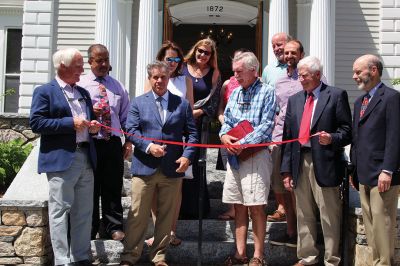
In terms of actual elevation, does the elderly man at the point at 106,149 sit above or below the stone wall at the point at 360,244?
above

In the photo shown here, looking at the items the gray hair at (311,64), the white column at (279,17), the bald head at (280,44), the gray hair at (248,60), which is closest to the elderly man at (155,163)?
the gray hair at (248,60)

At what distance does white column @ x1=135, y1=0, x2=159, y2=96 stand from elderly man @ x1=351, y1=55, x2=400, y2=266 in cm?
777

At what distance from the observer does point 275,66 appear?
634 centimetres

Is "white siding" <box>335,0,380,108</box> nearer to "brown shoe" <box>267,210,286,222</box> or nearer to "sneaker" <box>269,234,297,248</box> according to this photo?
"brown shoe" <box>267,210,286,222</box>

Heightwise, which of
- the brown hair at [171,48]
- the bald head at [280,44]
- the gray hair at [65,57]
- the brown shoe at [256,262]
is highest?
the bald head at [280,44]

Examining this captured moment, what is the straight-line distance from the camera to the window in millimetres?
15305

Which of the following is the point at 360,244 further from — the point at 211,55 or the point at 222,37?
the point at 222,37

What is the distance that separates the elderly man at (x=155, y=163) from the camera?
5215 millimetres

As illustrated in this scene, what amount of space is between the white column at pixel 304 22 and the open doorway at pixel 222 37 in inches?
106

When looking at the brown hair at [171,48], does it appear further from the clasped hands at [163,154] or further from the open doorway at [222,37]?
the open doorway at [222,37]

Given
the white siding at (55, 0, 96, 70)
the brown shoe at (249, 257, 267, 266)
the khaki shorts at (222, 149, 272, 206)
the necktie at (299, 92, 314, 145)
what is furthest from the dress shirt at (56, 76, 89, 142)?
the white siding at (55, 0, 96, 70)

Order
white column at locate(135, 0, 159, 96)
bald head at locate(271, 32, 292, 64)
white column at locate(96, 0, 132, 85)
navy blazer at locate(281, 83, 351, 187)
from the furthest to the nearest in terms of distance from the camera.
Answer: white column at locate(96, 0, 132, 85), white column at locate(135, 0, 159, 96), bald head at locate(271, 32, 292, 64), navy blazer at locate(281, 83, 351, 187)

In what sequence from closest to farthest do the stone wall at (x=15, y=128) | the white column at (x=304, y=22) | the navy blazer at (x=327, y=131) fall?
the navy blazer at (x=327, y=131) < the stone wall at (x=15, y=128) < the white column at (x=304, y=22)

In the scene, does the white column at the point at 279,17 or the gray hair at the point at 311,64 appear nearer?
the gray hair at the point at 311,64
